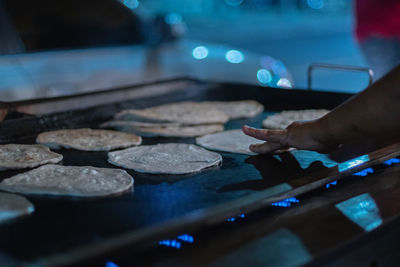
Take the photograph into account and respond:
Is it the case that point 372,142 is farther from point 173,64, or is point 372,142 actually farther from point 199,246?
point 173,64

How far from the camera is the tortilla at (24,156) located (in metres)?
1.60

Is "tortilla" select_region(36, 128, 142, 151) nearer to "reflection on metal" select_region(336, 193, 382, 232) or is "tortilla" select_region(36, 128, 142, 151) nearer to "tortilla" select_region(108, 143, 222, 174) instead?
"tortilla" select_region(108, 143, 222, 174)

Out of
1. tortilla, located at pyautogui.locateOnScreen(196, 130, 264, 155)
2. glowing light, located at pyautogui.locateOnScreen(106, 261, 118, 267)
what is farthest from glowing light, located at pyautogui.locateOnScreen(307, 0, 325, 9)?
glowing light, located at pyautogui.locateOnScreen(106, 261, 118, 267)

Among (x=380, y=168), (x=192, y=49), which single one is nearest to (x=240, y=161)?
(x=380, y=168)

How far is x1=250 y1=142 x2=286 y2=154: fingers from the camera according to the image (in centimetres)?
164

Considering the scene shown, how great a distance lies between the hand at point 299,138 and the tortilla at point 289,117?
45 cm

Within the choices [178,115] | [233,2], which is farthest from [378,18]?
[233,2]

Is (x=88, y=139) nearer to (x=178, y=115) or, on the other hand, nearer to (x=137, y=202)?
(x=178, y=115)

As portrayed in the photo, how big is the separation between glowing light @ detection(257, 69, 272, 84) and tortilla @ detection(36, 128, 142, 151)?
190 cm

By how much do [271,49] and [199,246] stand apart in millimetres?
8202

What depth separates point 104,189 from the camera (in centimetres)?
136

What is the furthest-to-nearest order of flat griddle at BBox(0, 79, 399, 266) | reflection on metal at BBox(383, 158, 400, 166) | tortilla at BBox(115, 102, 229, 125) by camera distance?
1. tortilla at BBox(115, 102, 229, 125)
2. reflection on metal at BBox(383, 158, 400, 166)
3. flat griddle at BBox(0, 79, 399, 266)

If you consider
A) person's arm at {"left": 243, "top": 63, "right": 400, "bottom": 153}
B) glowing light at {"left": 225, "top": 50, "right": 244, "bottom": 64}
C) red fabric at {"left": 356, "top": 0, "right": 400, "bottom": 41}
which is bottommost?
glowing light at {"left": 225, "top": 50, "right": 244, "bottom": 64}

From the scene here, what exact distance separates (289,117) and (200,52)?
1971mm
